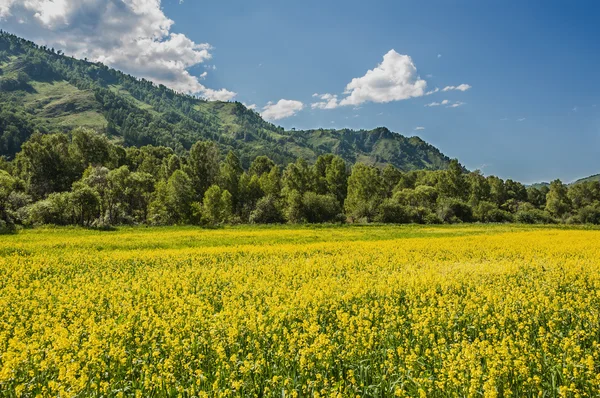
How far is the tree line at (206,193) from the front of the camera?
54094 millimetres

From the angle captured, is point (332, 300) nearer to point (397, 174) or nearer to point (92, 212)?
point (92, 212)

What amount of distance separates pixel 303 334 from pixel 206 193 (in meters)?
60.7

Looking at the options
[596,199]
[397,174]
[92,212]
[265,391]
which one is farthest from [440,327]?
[596,199]

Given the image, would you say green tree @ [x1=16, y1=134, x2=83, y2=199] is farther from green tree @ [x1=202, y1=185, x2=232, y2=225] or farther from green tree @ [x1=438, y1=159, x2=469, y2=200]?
green tree @ [x1=438, y1=159, x2=469, y2=200]

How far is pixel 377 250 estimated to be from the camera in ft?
76.4

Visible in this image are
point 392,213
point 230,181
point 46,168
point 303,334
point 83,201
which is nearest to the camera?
point 303,334

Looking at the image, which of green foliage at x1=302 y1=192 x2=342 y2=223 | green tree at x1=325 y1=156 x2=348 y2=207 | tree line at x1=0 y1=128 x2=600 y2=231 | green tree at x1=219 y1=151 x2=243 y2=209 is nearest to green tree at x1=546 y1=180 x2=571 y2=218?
tree line at x1=0 y1=128 x2=600 y2=231

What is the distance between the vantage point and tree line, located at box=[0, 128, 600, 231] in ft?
177

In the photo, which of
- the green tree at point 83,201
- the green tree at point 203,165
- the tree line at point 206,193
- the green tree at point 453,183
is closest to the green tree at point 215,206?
the tree line at point 206,193

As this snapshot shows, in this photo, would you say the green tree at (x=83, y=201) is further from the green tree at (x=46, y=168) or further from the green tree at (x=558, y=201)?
the green tree at (x=558, y=201)

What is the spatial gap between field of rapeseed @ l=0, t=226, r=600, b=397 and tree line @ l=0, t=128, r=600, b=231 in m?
38.5

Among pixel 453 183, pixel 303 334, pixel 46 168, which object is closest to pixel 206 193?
pixel 46 168

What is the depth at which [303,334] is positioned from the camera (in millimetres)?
6691

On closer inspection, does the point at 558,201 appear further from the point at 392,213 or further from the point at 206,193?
the point at 206,193
